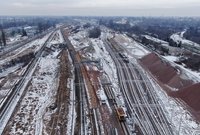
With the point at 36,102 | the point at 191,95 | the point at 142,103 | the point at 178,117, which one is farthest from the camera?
the point at 191,95

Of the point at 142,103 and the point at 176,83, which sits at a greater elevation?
the point at 176,83

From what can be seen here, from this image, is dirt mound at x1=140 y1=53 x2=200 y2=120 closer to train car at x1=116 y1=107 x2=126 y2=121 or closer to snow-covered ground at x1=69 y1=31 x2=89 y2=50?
train car at x1=116 y1=107 x2=126 y2=121

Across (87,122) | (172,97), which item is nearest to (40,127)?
(87,122)

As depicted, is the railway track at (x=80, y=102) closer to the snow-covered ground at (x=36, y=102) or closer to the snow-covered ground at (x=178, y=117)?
the snow-covered ground at (x=36, y=102)

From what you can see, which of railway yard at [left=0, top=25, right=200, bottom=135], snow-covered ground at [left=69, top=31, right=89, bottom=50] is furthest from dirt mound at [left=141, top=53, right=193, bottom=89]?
snow-covered ground at [left=69, top=31, right=89, bottom=50]

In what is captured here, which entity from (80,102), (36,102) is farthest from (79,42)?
Result: (80,102)

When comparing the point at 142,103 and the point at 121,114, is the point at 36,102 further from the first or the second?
the point at 142,103

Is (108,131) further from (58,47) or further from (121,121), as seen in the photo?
(58,47)
